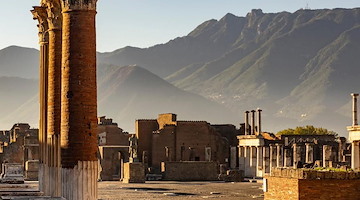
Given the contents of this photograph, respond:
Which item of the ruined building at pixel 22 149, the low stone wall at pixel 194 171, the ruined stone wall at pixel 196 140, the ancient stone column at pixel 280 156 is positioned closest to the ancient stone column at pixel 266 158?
the ancient stone column at pixel 280 156

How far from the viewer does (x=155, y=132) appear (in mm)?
72562

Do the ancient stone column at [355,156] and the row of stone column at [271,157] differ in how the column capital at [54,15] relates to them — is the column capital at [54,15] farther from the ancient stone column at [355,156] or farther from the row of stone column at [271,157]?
the row of stone column at [271,157]

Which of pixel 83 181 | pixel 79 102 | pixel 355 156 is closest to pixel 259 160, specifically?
pixel 355 156

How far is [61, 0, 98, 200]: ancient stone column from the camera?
56.1ft

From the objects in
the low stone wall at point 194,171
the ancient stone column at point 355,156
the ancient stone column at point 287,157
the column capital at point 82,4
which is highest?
the column capital at point 82,4

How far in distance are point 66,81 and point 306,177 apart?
779 cm

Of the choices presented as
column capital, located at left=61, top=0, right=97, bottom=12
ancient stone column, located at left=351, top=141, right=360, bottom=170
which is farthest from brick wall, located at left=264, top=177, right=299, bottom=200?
ancient stone column, located at left=351, top=141, right=360, bottom=170

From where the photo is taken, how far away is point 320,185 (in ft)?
71.1

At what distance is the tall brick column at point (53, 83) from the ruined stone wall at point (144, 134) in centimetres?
5047

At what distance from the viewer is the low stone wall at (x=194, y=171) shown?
6119cm

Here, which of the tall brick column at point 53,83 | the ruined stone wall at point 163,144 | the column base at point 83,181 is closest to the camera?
the column base at point 83,181

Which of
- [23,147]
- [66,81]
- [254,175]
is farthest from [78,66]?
[254,175]

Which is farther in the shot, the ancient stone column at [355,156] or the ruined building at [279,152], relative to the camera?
the ruined building at [279,152]

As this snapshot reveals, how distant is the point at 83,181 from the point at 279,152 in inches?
1949
